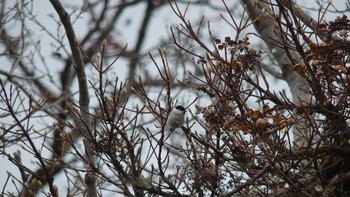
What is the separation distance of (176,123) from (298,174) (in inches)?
30.9

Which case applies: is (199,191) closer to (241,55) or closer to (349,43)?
(241,55)

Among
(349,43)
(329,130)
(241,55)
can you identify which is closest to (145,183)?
(241,55)

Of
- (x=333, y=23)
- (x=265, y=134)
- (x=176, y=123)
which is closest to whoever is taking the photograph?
(x=265, y=134)

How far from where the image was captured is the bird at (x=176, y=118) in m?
2.99

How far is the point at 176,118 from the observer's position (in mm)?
3000

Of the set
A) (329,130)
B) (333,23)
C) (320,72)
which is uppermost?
(333,23)

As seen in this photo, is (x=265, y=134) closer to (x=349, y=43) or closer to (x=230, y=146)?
(x=230, y=146)

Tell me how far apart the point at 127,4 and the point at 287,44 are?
338 inches

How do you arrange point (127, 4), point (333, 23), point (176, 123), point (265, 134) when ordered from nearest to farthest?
1. point (265, 134)
2. point (333, 23)
3. point (176, 123)
4. point (127, 4)

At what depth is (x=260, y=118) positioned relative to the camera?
2.64 meters

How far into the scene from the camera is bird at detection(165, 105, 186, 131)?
9.82 feet

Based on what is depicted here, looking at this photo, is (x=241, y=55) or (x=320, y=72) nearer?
(x=320, y=72)

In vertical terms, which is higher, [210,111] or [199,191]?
[210,111]

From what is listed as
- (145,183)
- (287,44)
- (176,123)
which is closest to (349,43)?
(287,44)
